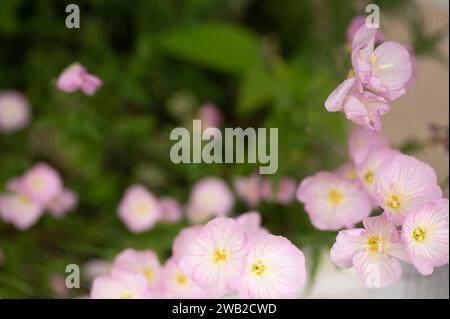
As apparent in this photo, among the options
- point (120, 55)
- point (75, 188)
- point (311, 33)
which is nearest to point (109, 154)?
point (75, 188)

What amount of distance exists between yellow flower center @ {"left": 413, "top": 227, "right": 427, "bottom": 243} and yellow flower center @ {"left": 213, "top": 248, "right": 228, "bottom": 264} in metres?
0.13

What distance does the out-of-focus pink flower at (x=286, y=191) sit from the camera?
694 millimetres

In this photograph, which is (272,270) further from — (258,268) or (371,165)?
(371,165)

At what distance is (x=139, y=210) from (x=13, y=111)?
1.02ft

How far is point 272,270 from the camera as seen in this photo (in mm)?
395

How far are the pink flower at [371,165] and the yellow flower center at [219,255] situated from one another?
15 cm

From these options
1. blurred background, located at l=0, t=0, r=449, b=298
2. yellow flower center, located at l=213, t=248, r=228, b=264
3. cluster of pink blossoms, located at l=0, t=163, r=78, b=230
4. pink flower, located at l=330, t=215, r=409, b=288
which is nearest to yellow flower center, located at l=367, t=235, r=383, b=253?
pink flower, located at l=330, t=215, r=409, b=288

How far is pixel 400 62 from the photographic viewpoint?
416 mm

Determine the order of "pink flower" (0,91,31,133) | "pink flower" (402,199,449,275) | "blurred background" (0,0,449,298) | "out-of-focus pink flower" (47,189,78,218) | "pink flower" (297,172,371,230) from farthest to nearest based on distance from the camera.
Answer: "pink flower" (0,91,31,133)
"out-of-focus pink flower" (47,189,78,218)
"blurred background" (0,0,449,298)
"pink flower" (297,172,371,230)
"pink flower" (402,199,449,275)

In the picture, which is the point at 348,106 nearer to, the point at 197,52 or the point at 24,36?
the point at 197,52

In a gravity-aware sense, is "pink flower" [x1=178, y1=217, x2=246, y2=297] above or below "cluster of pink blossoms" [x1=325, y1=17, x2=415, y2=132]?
below

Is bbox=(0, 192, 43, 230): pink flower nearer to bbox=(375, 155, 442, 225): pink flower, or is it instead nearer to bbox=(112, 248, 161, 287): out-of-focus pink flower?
bbox=(112, 248, 161, 287): out-of-focus pink flower

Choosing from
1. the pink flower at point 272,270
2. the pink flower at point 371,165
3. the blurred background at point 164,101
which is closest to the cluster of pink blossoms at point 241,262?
the pink flower at point 272,270

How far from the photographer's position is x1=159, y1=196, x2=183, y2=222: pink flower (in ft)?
2.47
